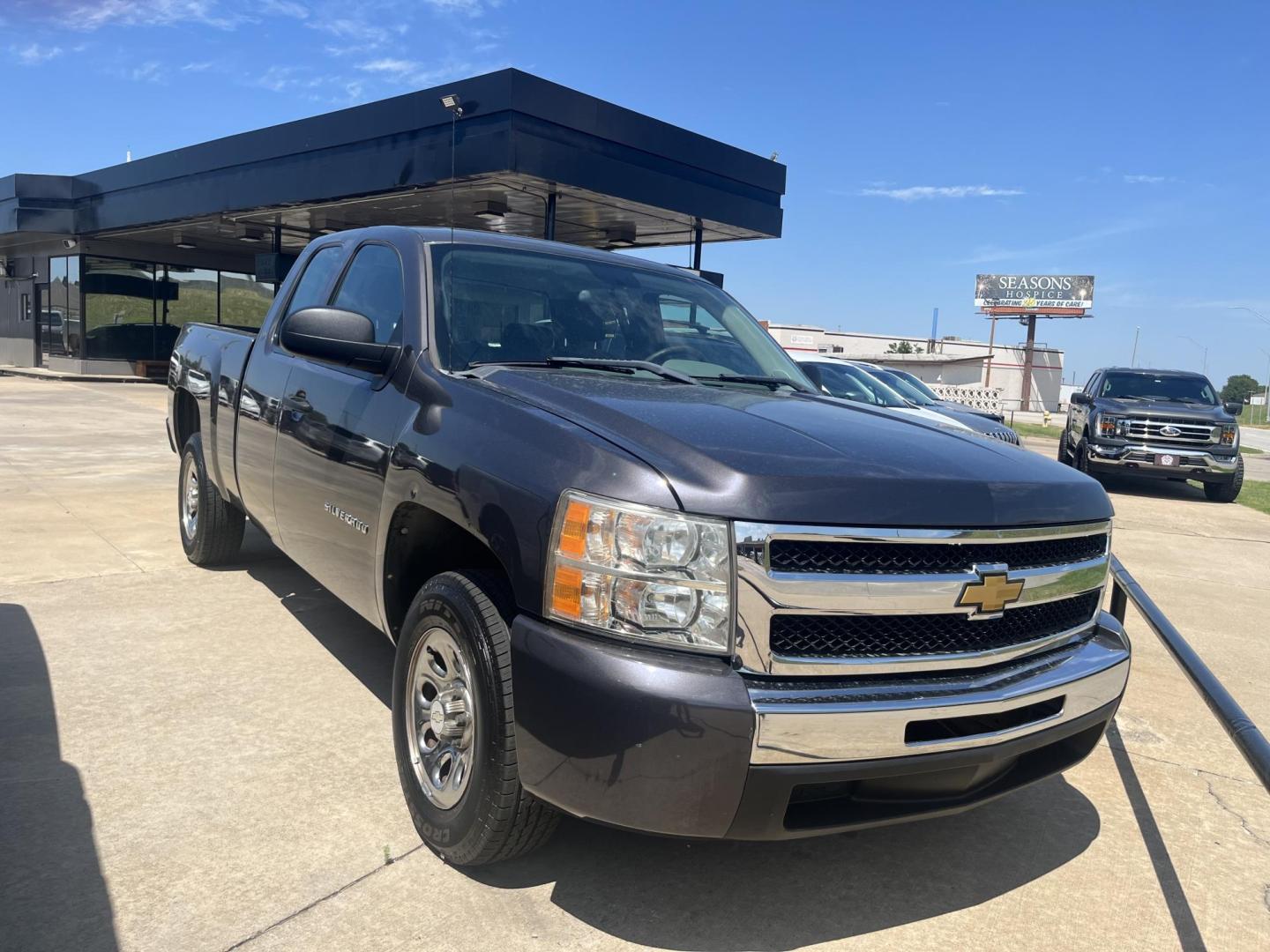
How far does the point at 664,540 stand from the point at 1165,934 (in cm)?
185

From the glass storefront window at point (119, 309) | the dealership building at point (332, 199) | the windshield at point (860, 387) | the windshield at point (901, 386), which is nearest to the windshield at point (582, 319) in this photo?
the dealership building at point (332, 199)

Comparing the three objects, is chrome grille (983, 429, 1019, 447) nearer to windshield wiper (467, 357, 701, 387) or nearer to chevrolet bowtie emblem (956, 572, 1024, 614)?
windshield wiper (467, 357, 701, 387)

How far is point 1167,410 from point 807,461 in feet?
42.1

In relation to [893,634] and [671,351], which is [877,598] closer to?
[893,634]

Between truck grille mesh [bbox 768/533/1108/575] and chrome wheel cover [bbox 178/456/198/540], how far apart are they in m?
4.77

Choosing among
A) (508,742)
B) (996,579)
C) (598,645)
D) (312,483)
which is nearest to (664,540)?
(598,645)

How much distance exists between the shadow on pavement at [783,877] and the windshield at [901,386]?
8.95m

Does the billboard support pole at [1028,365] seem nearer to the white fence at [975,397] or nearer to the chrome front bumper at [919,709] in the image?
the white fence at [975,397]

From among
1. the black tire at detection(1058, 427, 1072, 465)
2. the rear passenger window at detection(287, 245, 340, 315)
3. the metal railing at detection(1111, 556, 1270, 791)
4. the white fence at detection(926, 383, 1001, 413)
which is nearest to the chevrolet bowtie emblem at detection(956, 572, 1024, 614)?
the metal railing at detection(1111, 556, 1270, 791)

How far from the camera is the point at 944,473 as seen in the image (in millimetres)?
2473

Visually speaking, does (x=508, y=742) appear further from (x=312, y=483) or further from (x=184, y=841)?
(x=312, y=483)

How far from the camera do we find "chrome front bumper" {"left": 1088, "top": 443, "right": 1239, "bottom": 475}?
43.0 ft

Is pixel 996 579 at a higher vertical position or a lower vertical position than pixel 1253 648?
higher

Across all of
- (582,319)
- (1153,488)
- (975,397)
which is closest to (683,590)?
(582,319)
